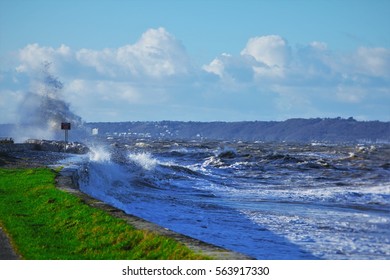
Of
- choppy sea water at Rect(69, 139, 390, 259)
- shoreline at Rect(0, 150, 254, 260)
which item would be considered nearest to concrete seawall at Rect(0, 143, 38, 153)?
choppy sea water at Rect(69, 139, 390, 259)

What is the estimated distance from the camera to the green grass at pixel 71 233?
984 cm

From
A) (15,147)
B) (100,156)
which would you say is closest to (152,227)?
(100,156)

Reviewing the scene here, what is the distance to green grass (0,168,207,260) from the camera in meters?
9.84

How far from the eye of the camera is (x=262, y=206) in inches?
813

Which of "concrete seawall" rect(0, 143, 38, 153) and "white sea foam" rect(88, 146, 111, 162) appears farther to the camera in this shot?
"concrete seawall" rect(0, 143, 38, 153)

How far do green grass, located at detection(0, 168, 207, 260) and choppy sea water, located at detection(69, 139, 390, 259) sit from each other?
8.31 feet

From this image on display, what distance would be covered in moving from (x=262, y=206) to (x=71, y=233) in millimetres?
9764

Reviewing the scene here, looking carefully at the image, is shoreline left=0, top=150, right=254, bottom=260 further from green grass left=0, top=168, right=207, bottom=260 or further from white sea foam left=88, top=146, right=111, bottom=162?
white sea foam left=88, top=146, right=111, bottom=162

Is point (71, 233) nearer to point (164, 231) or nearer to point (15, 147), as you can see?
point (164, 231)

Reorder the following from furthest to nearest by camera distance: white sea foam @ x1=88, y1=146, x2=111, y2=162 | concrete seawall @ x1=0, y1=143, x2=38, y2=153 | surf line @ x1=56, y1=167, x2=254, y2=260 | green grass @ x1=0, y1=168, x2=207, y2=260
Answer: concrete seawall @ x1=0, y1=143, x2=38, y2=153 → white sea foam @ x1=88, y1=146, x2=111, y2=162 → green grass @ x1=0, y1=168, x2=207, y2=260 → surf line @ x1=56, y1=167, x2=254, y2=260
